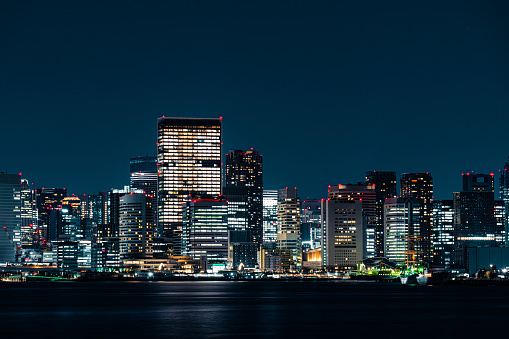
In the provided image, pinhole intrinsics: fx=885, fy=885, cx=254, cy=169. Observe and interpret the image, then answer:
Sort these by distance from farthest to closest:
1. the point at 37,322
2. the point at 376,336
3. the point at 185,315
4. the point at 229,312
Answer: the point at 229,312
the point at 185,315
the point at 37,322
the point at 376,336

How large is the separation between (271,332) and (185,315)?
1078 inches

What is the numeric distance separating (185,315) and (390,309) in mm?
32267

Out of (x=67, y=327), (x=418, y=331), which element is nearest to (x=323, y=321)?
(x=418, y=331)

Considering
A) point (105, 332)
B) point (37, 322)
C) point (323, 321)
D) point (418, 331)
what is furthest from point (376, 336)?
point (37, 322)

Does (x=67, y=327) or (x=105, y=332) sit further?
(x=67, y=327)

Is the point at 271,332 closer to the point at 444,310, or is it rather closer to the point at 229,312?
the point at 229,312

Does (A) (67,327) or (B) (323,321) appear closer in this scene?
(A) (67,327)

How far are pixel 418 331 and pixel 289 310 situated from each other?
3753 cm

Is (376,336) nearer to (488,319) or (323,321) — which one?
(323,321)

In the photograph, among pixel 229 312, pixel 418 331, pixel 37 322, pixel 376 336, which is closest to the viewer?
pixel 376 336

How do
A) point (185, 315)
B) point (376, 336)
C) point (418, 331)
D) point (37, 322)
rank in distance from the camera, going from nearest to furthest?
1. point (376, 336)
2. point (418, 331)
3. point (37, 322)
4. point (185, 315)

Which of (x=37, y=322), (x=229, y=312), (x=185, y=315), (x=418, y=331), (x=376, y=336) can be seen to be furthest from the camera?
(x=229, y=312)

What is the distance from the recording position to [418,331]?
89.4m

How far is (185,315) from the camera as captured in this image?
112750 mm
